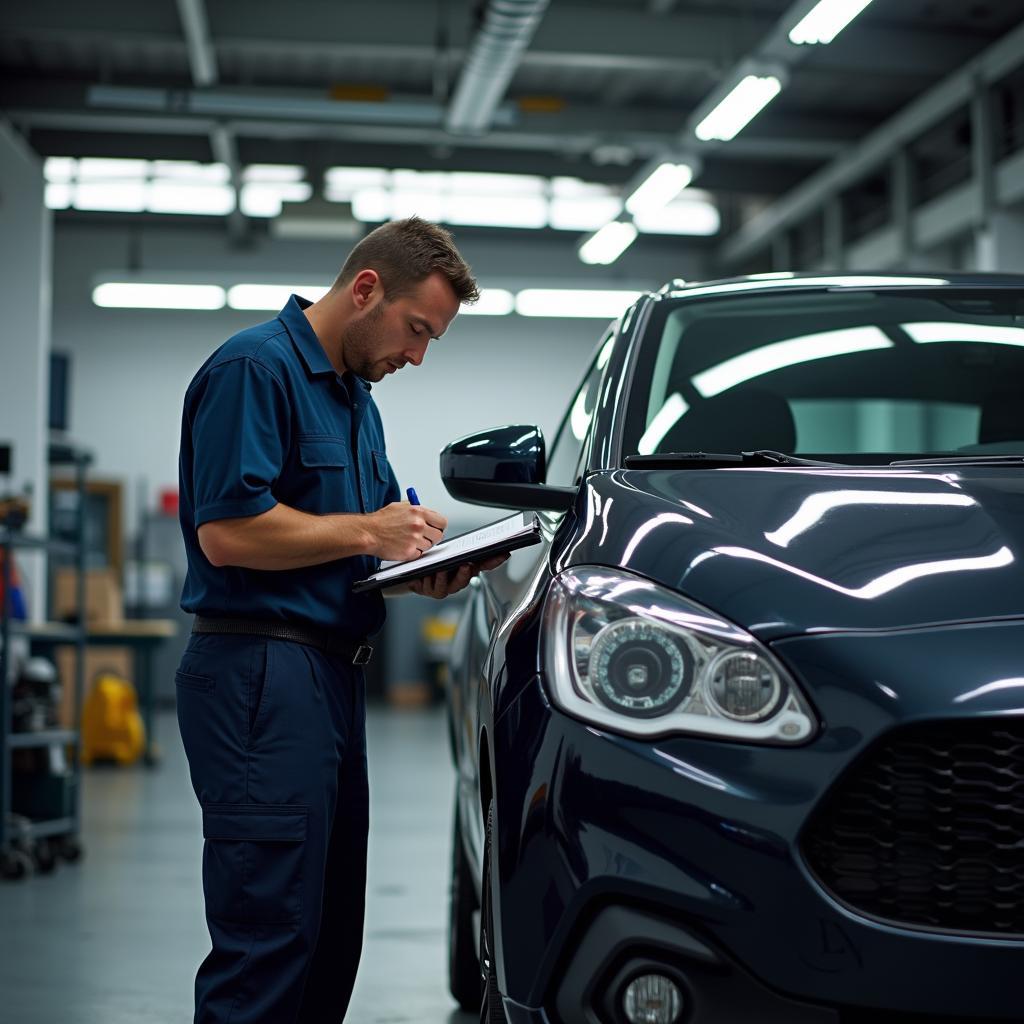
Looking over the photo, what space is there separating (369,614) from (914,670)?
0.99m

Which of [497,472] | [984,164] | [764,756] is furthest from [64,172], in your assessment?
[764,756]

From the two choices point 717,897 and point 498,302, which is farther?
point 498,302

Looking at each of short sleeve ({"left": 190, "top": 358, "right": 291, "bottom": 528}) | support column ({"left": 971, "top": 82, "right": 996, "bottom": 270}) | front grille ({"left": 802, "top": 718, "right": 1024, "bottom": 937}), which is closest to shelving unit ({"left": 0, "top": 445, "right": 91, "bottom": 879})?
short sleeve ({"left": 190, "top": 358, "right": 291, "bottom": 528})

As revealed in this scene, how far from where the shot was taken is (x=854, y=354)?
2.52 metres

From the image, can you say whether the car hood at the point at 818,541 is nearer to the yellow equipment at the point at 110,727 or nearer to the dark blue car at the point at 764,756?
the dark blue car at the point at 764,756

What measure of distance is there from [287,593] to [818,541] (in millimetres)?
827

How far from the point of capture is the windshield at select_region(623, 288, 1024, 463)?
238cm

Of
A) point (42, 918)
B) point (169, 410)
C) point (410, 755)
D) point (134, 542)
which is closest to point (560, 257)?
point (169, 410)

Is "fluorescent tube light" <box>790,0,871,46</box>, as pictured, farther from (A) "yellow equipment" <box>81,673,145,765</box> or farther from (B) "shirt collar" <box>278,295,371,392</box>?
(A) "yellow equipment" <box>81,673,145,765</box>

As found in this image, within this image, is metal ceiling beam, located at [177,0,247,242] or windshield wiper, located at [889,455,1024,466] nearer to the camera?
windshield wiper, located at [889,455,1024,466]

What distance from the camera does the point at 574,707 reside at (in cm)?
147

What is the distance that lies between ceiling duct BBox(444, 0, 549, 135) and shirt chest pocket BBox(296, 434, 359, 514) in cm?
631

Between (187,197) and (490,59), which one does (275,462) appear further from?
(187,197)

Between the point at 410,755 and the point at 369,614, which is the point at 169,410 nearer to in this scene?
the point at 410,755
